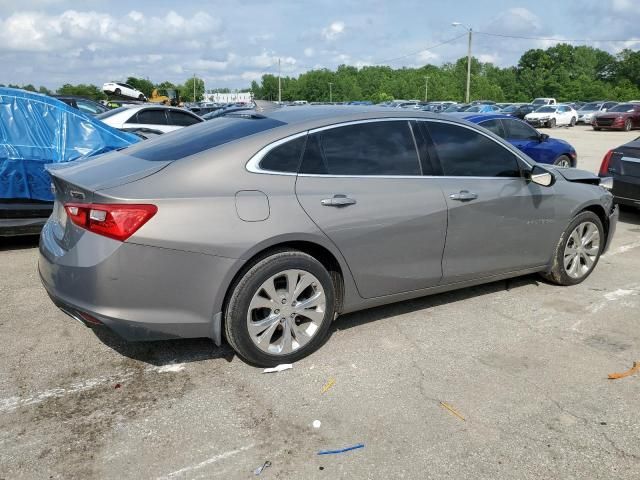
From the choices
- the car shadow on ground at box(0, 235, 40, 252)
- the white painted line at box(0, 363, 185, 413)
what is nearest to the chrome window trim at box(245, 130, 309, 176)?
the white painted line at box(0, 363, 185, 413)

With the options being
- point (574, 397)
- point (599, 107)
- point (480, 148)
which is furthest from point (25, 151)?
point (599, 107)

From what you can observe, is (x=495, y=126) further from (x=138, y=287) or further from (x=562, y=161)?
(x=138, y=287)

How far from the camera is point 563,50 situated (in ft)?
374

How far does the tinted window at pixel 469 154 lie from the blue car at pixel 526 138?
20.2 ft

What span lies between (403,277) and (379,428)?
1.33m

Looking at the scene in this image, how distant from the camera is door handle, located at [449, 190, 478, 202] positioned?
13.7ft

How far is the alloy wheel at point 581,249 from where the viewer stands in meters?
5.14

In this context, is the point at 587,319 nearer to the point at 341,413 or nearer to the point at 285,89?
the point at 341,413

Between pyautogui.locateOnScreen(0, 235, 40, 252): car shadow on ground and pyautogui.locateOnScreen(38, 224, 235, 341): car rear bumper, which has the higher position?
pyautogui.locateOnScreen(38, 224, 235, 341): car rear bumper

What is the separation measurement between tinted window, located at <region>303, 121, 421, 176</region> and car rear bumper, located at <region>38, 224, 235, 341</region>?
975 millimetres

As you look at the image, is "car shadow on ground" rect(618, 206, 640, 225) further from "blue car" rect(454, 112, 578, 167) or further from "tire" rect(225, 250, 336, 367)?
"tire" rect(225, 250, 336, 367)

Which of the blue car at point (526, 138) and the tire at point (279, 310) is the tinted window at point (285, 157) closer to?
the tire at point (279, 310)

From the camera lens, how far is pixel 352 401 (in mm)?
3225

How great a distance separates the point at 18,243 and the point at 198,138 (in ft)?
12.9
